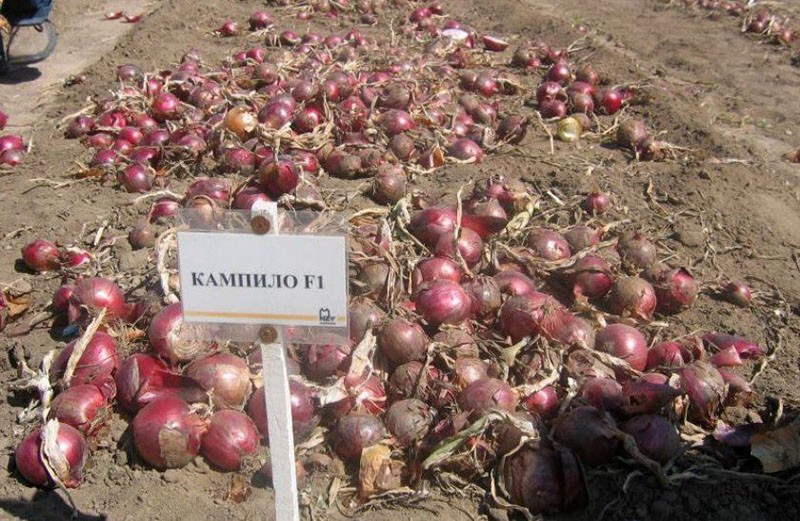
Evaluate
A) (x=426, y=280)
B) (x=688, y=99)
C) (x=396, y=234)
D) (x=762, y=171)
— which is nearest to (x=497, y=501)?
(x=426, y=280)

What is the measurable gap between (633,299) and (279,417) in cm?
190

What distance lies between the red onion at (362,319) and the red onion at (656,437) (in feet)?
3.29

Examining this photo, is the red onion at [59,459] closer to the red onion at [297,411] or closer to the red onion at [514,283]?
the red onion at [297,411]

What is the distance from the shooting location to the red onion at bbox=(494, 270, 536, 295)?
3.06 m

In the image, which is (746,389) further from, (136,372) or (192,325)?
(136,372)

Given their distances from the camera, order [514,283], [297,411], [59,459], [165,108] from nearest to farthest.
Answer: [59,459], [297,411], [514,283], [165,108]

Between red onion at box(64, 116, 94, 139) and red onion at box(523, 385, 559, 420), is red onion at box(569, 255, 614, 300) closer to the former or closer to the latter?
red onion at box(523, 385, 559, 420)

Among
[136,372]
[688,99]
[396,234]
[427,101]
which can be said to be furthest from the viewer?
[688,99]

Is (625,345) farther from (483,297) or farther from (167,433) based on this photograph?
(167,433)

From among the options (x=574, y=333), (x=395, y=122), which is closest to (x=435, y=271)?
(x=574, y=333)

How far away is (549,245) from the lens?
11.3 ft

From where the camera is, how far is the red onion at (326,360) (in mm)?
2613

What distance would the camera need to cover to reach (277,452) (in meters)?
1.87

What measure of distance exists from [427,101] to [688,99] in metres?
2.67
